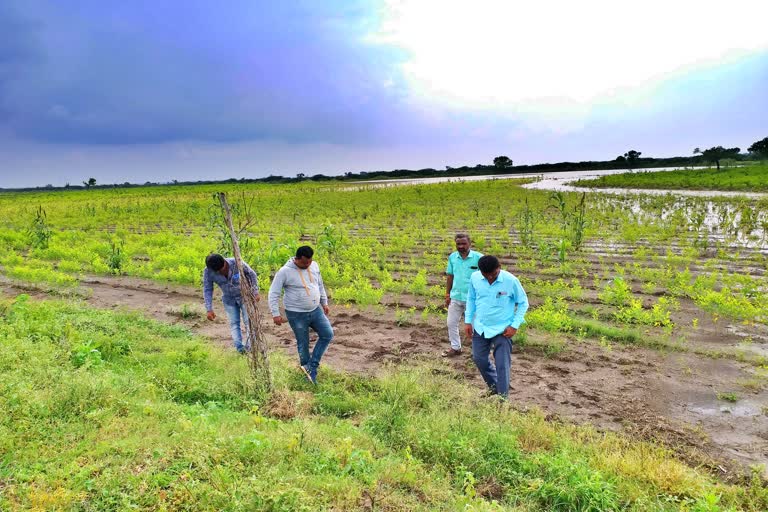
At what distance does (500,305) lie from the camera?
201 inches

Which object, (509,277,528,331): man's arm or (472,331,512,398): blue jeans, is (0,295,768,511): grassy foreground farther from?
(509,277,528,331): man's arm

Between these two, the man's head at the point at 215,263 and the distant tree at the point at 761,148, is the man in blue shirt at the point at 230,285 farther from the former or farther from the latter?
the distant tree at the point at 761,148

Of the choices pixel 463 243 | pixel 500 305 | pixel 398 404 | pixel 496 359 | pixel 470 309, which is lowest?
pixel 398 404

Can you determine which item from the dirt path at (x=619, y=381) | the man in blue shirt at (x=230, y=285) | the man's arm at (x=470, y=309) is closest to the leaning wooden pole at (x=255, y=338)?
the man in blue shirt at (x=230, y=285)

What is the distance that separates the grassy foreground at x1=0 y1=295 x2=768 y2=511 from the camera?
336 centimetres

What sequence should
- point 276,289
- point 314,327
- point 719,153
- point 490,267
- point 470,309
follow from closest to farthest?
point 490,267 → point 470,309 → point 276,289 → point 314,327 → point 719,153

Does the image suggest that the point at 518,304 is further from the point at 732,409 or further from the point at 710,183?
the point at 710,183

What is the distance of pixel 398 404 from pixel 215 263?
294cm

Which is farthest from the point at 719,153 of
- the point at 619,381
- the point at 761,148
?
the point at 619,381

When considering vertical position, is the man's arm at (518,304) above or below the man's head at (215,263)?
below

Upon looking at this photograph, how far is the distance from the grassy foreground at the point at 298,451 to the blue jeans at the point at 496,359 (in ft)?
0.88

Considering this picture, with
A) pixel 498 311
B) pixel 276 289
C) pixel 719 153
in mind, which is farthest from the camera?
pixel 719 153

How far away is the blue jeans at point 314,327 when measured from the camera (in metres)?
5.67

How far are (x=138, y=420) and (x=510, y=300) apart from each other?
3.71m
